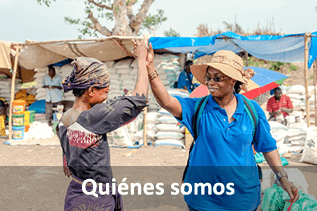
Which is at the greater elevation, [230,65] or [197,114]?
[230,65]

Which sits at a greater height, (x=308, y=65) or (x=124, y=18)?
(x=124, y=18)

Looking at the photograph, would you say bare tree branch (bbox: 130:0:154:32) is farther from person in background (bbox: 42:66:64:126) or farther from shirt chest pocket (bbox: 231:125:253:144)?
shirt chest pocket (bbox: 231:125:253:144)

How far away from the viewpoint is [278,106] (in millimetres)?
6516

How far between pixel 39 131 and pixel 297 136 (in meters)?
6.86

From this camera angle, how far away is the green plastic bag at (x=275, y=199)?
2434mm

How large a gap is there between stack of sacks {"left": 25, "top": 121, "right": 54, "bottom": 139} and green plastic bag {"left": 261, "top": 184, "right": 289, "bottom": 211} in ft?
21.6

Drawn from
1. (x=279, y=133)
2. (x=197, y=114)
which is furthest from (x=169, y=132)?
(x=197, y=114)

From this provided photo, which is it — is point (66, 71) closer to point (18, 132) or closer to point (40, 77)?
point (40, 77)

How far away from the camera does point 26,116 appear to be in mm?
7469

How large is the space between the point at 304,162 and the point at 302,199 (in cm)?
327

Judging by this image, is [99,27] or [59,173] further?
[99,27]

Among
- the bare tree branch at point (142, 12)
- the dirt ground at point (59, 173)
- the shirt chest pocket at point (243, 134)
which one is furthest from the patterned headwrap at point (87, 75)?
the bare tree branch at point (142, 12)

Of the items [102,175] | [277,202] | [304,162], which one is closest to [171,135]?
[304,162]

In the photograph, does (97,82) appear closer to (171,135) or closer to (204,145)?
(204,145)
